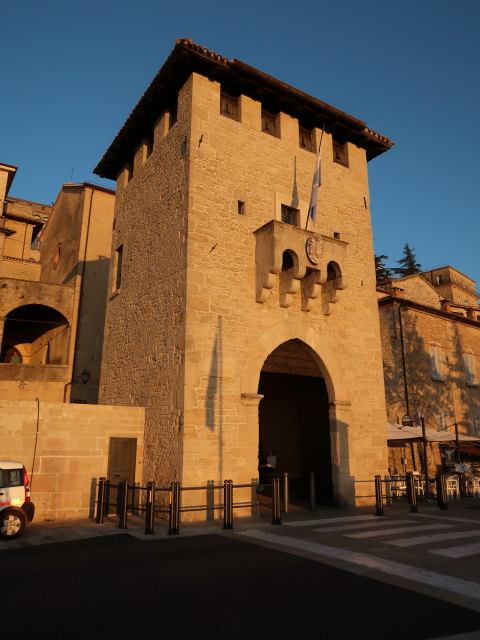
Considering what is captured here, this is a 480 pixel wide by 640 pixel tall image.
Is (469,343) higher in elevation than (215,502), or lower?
higher

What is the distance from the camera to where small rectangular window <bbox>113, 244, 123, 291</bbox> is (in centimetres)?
1527

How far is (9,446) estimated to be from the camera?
1009cm

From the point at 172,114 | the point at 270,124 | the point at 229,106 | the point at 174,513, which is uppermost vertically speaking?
the point at 172,114

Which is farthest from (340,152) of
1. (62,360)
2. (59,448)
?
(62,360)

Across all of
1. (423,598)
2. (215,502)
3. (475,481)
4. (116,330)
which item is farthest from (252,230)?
(475,481)

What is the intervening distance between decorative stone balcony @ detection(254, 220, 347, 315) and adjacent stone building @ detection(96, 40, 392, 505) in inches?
1.6

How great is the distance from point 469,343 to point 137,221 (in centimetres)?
1863

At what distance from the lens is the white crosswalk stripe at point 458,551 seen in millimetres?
6473

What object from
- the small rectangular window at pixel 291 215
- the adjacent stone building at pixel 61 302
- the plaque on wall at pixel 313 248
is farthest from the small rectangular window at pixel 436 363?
the adjacent stone building at pixel 61 302

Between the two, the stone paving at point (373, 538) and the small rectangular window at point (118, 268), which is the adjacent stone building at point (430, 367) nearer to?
the stone paving at point (373, 538)

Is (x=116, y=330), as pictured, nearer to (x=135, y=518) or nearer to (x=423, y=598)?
(x=135, y=518)

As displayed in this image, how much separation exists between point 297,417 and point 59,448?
841 cm

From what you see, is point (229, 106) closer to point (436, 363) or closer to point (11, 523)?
point (11, 523)

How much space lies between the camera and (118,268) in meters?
15.5
